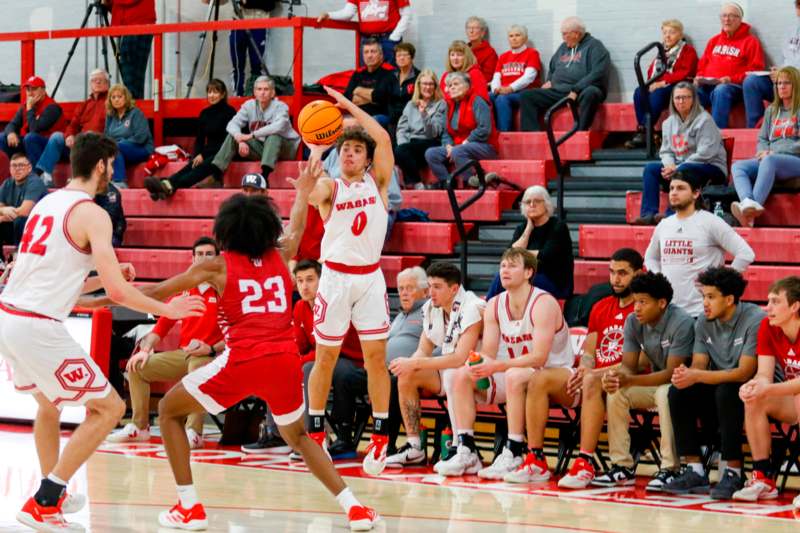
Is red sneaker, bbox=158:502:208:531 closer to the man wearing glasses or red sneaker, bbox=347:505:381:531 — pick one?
red sneaker, bbox=347:505:381:531

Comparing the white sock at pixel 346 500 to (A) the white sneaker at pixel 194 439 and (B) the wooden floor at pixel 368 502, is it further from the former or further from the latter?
(A) the white sneaker at pixel 194 439

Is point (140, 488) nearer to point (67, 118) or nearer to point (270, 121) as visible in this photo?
point (270, 121)

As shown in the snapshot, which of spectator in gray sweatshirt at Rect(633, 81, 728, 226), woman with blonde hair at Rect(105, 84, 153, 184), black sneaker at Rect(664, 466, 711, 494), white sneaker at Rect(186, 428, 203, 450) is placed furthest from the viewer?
woman with blonde hair at Rect(105, 84, 153, 184)

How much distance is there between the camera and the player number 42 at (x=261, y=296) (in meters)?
6.29

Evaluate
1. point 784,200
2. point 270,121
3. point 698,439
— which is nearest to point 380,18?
point 270,121

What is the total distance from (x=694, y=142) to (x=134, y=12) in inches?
277

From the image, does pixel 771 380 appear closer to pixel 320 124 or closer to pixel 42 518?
pixel 320 124

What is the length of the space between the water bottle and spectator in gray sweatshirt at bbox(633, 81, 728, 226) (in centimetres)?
256

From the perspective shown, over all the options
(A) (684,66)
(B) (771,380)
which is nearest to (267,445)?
(B) (771,380)

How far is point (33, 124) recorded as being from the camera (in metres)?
14.4

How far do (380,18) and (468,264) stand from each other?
3.22 metres

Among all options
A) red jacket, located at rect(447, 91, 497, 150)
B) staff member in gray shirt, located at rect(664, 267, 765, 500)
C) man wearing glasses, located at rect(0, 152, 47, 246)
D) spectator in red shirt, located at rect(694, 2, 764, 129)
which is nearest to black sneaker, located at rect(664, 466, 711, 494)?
staff member in gray shirt, located at rect(664, 267, 765, 500)

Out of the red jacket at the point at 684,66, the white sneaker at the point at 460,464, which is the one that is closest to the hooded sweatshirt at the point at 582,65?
the red jacket at the point at 684,66

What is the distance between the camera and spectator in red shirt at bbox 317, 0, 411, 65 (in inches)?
535
